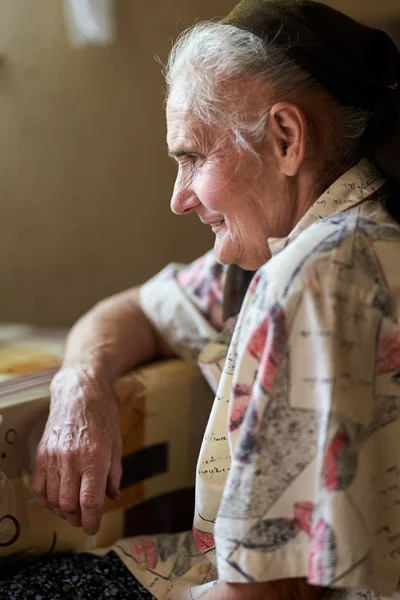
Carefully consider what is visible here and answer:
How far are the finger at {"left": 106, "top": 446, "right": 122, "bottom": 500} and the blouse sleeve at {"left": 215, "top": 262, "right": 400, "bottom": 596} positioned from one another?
0.42 m

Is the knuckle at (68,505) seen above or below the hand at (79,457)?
below

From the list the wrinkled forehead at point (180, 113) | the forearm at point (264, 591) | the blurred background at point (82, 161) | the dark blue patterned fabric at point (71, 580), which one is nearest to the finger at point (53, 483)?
the dark blue patterned fabric at point (71, 580)

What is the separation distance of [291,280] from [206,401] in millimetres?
750

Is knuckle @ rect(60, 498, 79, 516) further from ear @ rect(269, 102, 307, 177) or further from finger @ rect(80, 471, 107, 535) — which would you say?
ear @ rect(269, 102, 307, 177)

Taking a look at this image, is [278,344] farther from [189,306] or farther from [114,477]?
[189,306]

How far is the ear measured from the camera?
1.11m

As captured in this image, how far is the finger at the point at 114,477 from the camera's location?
4.40ft

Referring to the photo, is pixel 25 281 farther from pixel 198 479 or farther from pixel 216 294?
pixel 198 479

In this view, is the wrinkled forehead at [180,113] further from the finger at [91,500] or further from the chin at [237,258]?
the finger at [91,500]

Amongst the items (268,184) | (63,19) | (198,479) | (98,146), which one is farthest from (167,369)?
(63,19)

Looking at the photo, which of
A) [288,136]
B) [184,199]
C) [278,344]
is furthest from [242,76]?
[278,344]

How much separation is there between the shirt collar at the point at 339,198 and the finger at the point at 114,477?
0.50m

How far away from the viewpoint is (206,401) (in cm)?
165

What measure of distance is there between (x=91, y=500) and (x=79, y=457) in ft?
0.25
